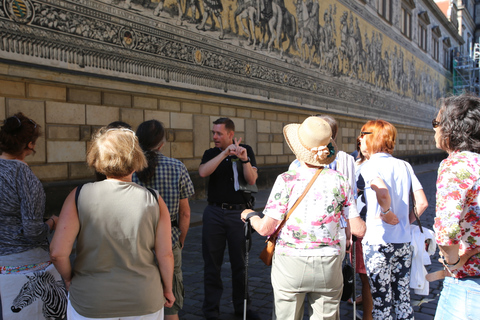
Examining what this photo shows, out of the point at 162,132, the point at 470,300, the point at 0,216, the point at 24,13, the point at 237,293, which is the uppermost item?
the point at 24,13

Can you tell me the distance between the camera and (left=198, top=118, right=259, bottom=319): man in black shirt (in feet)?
12.1

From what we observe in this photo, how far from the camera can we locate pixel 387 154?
326 centimetres

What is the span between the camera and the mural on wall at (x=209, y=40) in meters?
7.64

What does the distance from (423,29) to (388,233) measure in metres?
34.1

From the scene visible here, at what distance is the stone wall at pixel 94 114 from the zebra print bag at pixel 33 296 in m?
5.50

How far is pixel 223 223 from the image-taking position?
12.3ft

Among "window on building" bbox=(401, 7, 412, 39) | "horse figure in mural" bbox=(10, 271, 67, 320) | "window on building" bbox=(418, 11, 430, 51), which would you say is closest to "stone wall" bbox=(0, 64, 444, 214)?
"horse figure in mural" bbox=(10, 271, 67, 320)

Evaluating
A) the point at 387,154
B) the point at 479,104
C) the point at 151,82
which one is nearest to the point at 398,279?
the point at 387,154

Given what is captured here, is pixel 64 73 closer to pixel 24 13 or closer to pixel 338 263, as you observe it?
pixel 24 13

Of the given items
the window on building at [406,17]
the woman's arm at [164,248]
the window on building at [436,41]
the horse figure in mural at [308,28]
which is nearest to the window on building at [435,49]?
the window on building at [436,41]

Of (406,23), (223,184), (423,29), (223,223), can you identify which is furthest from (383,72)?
(223,223)

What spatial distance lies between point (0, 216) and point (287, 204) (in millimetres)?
1670

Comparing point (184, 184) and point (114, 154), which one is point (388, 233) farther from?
point (114, 154)

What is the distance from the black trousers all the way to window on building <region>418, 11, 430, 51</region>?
32.5 meters
